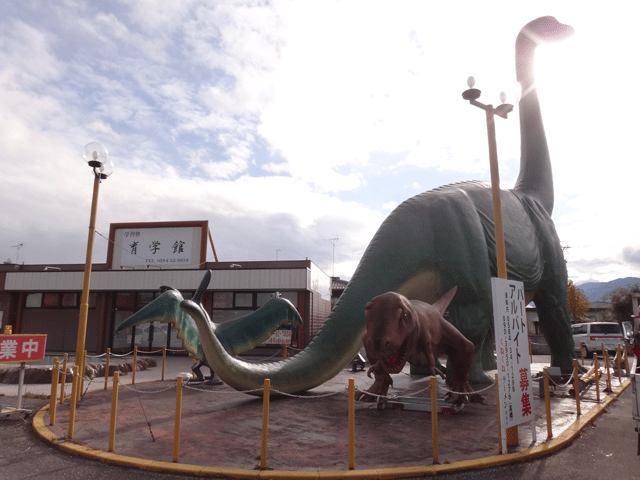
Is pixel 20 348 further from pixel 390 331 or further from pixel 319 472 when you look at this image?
pixel 390 331

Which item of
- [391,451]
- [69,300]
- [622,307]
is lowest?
[391,451]

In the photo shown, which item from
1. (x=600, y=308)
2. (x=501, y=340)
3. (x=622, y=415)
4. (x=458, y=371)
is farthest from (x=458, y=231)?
(x=600, y=308)

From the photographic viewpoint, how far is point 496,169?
19.2 feet

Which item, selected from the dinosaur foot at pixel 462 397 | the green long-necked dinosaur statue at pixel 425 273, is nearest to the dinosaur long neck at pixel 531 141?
the green long-necked dinosaur statue at pixel 425 273

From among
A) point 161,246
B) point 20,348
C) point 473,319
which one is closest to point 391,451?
point 473,319

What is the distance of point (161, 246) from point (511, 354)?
1858cm

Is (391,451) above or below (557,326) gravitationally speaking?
below

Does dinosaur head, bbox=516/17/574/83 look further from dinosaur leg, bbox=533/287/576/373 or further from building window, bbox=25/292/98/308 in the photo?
building window, bbox=25/292/98/308

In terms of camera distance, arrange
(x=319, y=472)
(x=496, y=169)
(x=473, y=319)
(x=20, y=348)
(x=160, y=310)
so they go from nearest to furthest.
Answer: (x=319, y=472) → (x=496, y=169) → (x=20, y=348) → (x=473, y=319) → (x=160, y=310)

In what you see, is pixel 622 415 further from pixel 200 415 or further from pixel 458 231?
pixel 200 415

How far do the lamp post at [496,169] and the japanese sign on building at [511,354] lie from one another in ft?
0.69

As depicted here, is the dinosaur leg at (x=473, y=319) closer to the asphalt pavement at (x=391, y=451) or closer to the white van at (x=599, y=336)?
the asphalt pavement at (x=391, y=451)

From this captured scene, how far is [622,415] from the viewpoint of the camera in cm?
761

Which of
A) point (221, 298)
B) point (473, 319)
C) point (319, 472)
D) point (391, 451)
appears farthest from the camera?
point (221, 298)
